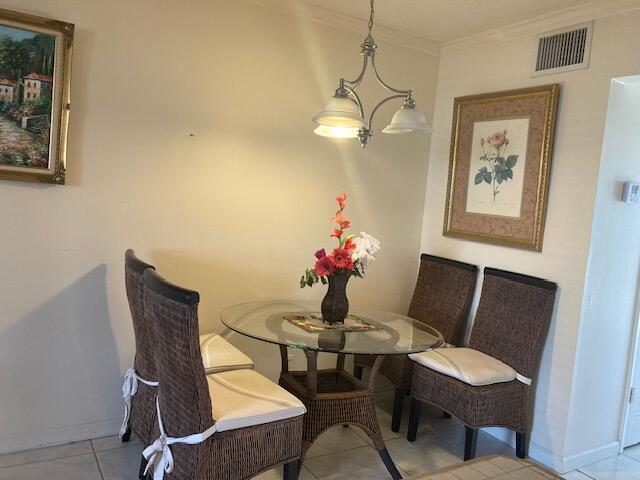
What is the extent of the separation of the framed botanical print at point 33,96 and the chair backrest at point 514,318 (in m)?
2.43

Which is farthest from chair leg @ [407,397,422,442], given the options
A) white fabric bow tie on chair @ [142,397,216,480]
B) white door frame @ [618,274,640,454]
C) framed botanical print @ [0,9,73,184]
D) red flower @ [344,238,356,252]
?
framed botanical print @ [0,9,73,184]

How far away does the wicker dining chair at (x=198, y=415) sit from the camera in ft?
6.09

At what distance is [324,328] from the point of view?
8.56 ft

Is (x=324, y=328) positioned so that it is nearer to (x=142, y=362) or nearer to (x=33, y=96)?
(x=142, y=362)

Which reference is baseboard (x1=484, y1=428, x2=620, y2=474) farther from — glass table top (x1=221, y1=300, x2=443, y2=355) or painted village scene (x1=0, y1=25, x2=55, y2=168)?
painted village scene (x1=0, y1=25, x2=55, y2=168)

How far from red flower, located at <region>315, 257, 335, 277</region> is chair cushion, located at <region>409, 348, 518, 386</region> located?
0.85m

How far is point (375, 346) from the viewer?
2402 millimetres

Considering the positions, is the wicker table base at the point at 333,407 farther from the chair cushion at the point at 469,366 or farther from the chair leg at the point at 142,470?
the chair leg at the point at 142,470

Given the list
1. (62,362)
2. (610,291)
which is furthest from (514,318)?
(62,362)

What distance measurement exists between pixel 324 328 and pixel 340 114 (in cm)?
102

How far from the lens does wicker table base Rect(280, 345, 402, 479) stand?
2.49 m

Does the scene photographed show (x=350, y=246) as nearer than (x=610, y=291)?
Yes

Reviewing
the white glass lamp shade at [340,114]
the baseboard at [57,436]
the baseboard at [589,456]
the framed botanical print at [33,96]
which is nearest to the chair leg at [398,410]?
the baseboard at [589,456]

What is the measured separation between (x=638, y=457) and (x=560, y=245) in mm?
1366
